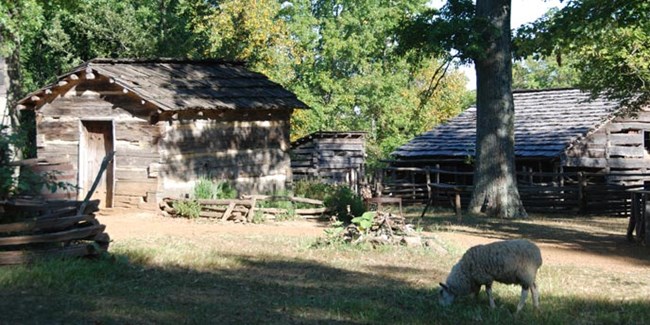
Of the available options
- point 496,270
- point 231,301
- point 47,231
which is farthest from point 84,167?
point 496,270

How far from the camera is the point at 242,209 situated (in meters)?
19.6

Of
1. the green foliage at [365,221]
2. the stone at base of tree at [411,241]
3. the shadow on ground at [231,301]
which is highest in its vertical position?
the green foliage at [365,221]

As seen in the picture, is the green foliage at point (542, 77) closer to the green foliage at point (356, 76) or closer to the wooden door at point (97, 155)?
the green foliage at point (356, 76)

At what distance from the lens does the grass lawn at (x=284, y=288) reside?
8461mm

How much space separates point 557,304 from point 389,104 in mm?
38516

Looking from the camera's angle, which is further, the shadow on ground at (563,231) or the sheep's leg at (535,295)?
the shadow on ground at (563,231)

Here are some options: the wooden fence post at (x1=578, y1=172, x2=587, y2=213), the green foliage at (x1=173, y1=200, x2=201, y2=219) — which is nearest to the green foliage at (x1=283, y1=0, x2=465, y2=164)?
the wooden fence post at (x1=578, y1=172, x2=587, y2=213)

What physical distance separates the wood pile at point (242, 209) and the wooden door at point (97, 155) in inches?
79.1

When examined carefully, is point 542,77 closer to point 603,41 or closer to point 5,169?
point 603,41

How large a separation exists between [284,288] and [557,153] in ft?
64.0

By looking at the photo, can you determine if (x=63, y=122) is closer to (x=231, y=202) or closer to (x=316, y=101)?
(x=231, y=202)

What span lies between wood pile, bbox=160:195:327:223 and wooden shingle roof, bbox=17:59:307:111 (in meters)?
2.63

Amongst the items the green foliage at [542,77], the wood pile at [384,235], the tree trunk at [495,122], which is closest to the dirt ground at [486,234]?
the wood pile at [384,235]

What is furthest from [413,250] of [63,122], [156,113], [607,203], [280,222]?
[607,203]
